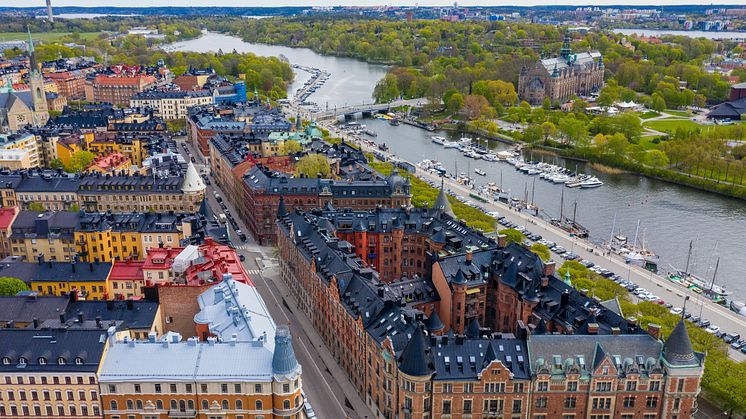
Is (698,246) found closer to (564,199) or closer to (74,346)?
(564,199)

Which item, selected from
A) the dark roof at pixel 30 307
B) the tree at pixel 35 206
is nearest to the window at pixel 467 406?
the dark roof at pixel 30 307

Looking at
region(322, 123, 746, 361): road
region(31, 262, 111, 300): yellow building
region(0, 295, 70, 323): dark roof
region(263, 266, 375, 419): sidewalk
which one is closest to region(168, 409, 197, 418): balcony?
region(263, 266, 375, 419): sidewalk

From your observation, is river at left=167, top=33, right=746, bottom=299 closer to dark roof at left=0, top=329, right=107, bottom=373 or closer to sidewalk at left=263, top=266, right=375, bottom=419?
sidewalk at left=263, top=266, right=375, bottom=419

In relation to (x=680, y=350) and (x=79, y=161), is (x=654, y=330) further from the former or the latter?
(x=79, y=161)

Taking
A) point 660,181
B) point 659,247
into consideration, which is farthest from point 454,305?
point 660,181

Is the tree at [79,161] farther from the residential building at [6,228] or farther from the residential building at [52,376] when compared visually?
the residential building at [52,376]

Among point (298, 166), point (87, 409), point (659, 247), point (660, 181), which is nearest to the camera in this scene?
point (87, 409)
